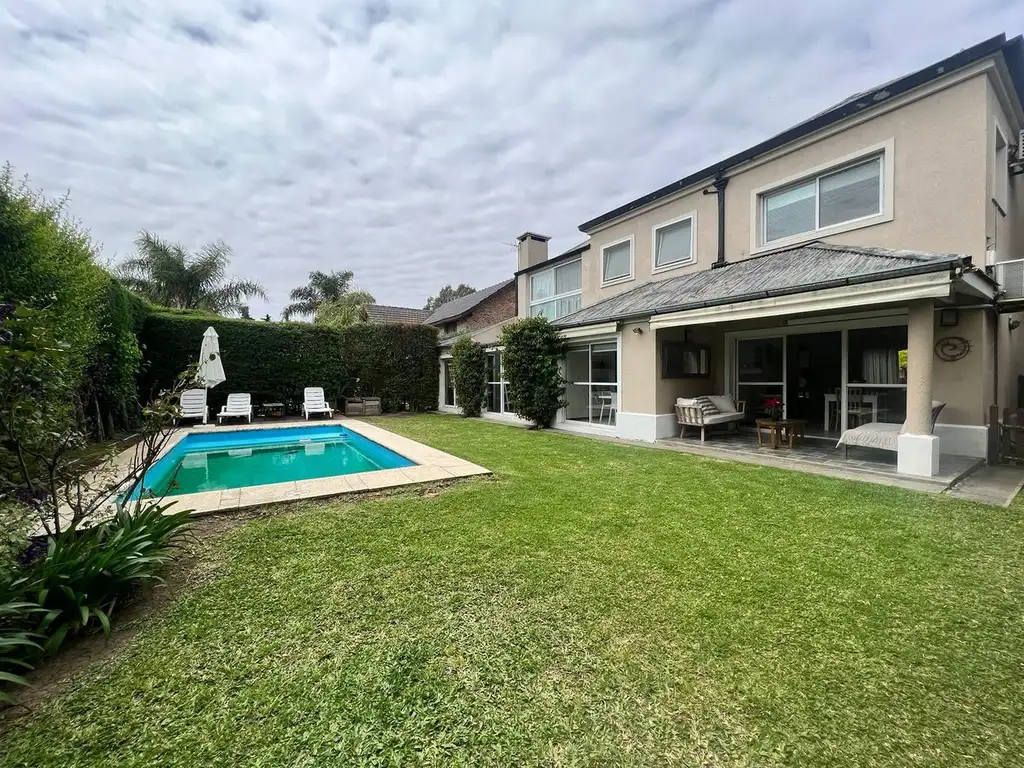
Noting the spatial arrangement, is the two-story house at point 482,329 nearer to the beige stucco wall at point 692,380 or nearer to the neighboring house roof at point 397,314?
the beige stucco wall at point 692,380

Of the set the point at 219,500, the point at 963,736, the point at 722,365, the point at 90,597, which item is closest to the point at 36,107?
the point at 219,500

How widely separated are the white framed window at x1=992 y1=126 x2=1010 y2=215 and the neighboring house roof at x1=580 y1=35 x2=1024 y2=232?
999 millimetres

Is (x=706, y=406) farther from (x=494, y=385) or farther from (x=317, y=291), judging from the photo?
(x=317, y=291)

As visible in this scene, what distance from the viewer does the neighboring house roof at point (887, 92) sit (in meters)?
8.23

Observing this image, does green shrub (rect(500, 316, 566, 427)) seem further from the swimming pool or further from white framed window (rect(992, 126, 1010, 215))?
white framed window (rect(992, 126, 1010, 215))

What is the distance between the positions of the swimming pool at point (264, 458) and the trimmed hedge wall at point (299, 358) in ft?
14.0

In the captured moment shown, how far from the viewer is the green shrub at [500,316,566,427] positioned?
14070 mm

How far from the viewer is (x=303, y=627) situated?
3227mm

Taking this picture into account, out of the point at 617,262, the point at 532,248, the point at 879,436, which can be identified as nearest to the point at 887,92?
the point at 879,436

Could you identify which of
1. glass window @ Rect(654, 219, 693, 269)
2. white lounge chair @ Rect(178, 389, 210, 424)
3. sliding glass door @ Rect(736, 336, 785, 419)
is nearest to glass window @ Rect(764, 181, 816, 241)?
glass window @ Rect(654, 219, 693, 269)

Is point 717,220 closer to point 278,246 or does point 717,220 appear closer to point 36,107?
point 36,107

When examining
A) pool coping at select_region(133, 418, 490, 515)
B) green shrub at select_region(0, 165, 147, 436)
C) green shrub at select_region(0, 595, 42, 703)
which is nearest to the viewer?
green shrub at select_region(0, 595, 42, 703)

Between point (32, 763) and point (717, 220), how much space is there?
15271mm

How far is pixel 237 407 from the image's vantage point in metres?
16.5
